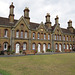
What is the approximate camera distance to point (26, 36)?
1024 inches

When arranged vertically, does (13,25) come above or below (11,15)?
below

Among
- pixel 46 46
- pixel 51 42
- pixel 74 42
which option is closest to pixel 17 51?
pixel 46 46

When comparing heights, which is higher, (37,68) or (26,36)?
(26,36)

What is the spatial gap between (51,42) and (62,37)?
6434 millimetres

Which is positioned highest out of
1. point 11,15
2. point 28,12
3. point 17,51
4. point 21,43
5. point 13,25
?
point 28,12

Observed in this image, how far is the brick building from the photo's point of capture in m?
23.2

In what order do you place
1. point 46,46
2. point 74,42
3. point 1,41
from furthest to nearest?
point 74,42
point 46,46
point 1,41

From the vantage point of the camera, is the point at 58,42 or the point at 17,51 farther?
the point at 58,42

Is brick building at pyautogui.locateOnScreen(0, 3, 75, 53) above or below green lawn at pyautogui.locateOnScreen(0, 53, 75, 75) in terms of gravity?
above

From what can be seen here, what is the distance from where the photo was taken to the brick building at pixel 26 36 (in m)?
23.2

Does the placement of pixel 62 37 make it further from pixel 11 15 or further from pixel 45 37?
pixel 11 15

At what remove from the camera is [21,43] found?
80.9 ft

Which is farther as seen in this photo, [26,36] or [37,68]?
[26,36]

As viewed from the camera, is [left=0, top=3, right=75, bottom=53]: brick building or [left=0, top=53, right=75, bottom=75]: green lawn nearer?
[left=0, top=53, right=75, bottom=75]: green lawn
